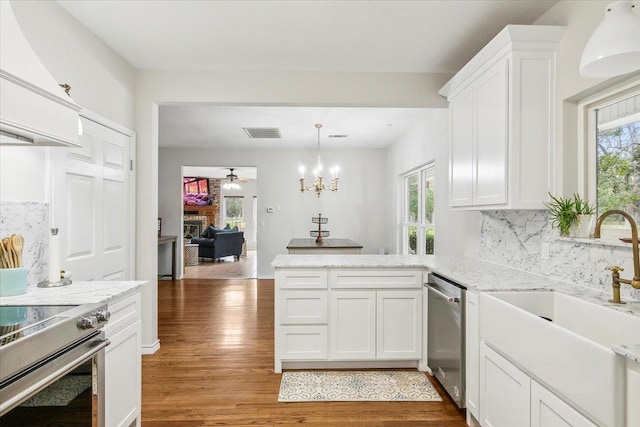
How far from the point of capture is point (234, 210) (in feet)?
42.2

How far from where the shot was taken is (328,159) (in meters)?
6.96

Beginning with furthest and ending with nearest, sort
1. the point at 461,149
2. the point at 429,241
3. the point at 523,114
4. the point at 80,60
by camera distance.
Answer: the point at 429,241 < the point at 461,149 < the point at 80,60 < the point at 523,114

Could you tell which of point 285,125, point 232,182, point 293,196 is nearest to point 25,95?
point 285,125

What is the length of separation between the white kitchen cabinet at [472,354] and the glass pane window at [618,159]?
80 cm

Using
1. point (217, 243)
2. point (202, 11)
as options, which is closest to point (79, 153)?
point (202, 11)

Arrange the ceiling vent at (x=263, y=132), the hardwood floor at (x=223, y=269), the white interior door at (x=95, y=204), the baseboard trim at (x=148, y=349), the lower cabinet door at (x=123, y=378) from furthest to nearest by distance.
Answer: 1. the hardwood floor at (x=223, y=269)
2. the ceiling vent at (x=263, y=132)
3. the baseboard trim at (x=148, y=349)
4. the white interior door at (x=95, y=204)
5. the lower cabinet door at (x=123, y=378)

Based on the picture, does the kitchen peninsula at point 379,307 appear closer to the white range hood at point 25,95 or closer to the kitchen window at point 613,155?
the kitchen window at point 613,155

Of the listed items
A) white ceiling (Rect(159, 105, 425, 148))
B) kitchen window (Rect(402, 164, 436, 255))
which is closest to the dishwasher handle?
kitchen window (Rect(402, 164, 436, 255))

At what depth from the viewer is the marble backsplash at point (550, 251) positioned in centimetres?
173

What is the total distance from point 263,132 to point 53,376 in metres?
4.70

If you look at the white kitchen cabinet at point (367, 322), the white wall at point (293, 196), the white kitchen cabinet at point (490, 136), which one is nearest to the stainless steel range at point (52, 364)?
the white kitchen cabinet at point (367, 322)

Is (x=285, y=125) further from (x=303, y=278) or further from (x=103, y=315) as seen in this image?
(x=103, y=315)

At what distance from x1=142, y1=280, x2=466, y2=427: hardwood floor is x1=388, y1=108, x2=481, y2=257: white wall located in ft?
4.46

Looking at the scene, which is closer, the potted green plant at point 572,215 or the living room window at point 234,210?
the potted green plant at point 572,215
